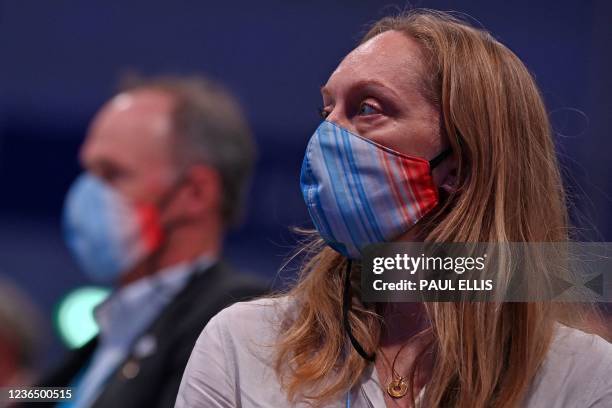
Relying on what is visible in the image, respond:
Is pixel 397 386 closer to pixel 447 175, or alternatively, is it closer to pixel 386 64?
pixel 447 175

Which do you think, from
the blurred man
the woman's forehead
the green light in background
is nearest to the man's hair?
the blurred man

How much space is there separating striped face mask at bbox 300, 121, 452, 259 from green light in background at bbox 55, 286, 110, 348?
2.25 ft

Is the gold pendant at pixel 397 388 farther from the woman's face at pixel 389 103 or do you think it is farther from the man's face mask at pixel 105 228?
the man's face mask at pixel 105 228

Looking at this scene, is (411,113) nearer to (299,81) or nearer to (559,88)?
(299,81)

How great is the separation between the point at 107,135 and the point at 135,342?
0.50 metres

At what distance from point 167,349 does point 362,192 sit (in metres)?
0.62

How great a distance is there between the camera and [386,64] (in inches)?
58.1

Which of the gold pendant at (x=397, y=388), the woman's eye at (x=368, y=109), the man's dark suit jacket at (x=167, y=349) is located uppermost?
the woman's eye at (x=368, y=109)

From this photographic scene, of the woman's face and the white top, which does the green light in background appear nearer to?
the white top

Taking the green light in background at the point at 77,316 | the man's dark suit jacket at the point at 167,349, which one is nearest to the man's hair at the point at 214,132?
the man's dark suit jacket at the point at 167,349

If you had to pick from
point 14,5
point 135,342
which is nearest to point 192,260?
point 135,342

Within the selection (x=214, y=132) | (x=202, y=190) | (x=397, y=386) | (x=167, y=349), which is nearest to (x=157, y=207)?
(x=202, y=190)

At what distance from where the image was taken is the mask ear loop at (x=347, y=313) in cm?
136

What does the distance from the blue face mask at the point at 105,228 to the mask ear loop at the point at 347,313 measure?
624mm
